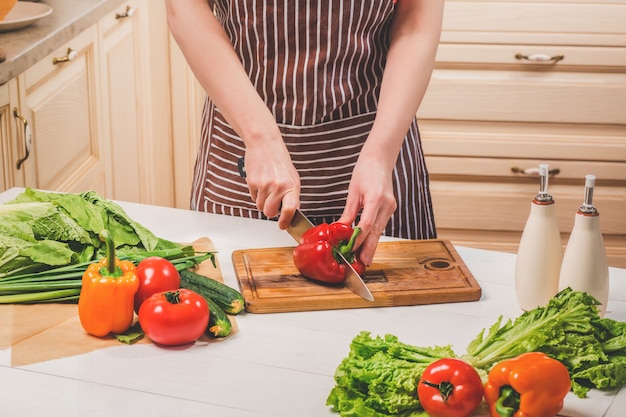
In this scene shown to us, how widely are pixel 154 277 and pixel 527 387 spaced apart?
0.57 meters

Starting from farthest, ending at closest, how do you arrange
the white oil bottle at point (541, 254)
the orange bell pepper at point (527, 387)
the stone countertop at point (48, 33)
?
the stone countertop at point (48, 33)
the white oil bottle at point (541, 254)
the orange bell pepper at point (527, 387)

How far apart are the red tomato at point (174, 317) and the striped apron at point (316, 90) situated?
22.4 inches

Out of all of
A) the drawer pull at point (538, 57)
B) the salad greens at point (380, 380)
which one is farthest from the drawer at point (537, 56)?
the salad greens at point (380, 380)

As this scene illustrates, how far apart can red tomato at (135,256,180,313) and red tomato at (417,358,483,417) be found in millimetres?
448

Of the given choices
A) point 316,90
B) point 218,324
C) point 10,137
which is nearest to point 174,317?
point 218,324

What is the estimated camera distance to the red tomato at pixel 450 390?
3.63 feet

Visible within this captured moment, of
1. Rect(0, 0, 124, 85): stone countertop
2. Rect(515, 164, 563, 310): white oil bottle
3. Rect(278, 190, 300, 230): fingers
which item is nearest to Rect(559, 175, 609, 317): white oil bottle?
Rect(515, 164, 563, 310): white oil bottle

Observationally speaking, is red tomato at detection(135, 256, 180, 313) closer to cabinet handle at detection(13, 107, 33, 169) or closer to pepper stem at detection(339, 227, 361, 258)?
pepper stem at detection(339, 227, 361, 258)

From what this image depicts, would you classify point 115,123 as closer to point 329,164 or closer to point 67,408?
point 329,164

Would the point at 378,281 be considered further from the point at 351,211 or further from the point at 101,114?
the point at 101,114

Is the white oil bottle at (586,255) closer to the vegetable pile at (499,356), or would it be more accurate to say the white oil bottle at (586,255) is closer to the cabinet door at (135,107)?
the vegetable pile at (499,356)

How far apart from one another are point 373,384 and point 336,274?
382mm

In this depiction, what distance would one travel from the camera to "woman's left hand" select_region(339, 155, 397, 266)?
154 centimetres

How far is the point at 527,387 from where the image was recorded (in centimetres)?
109
